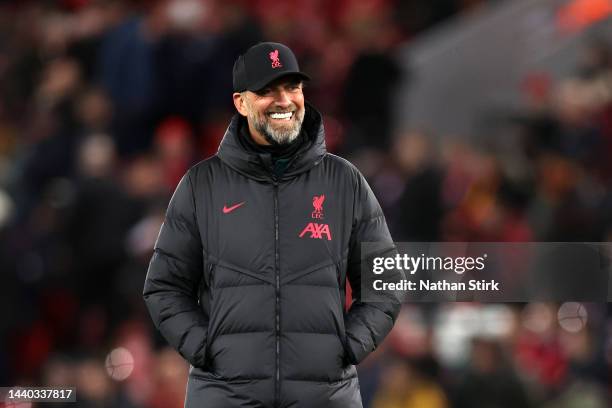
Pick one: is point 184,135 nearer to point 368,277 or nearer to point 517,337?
point 517,337

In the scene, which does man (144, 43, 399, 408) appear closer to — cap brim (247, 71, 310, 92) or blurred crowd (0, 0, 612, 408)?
cap brim (247, 71, 310, 92)

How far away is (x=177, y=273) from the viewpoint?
3.91 metres

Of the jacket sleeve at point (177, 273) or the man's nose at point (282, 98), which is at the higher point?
the man's nose at point (282, 98)

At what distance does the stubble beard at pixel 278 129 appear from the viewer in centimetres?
390

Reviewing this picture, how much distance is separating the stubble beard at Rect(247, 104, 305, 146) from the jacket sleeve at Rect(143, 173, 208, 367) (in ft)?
0.87

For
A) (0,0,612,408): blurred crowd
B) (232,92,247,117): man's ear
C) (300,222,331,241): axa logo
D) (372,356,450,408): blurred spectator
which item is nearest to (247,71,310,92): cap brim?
(232,92,247,117): man's ear

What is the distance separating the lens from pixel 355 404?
3.90 metres

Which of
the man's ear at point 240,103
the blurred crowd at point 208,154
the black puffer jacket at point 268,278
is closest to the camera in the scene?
the black puffer jacket at point 268,278

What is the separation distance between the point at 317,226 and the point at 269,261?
0.17 meters

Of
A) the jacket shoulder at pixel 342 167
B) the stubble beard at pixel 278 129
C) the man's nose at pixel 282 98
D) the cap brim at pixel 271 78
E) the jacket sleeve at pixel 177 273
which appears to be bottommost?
the jacket sleeve at pixel 177 273

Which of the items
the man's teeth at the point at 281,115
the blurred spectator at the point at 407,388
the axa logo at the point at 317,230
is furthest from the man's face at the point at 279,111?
the blurred spectator at the point at 407,388

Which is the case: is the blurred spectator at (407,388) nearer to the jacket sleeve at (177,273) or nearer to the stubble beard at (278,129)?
the jacket sleeve at (177,273)

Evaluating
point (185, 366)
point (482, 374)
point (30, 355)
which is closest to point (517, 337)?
point (482, 374)

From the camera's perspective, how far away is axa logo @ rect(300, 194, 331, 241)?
386 cm
